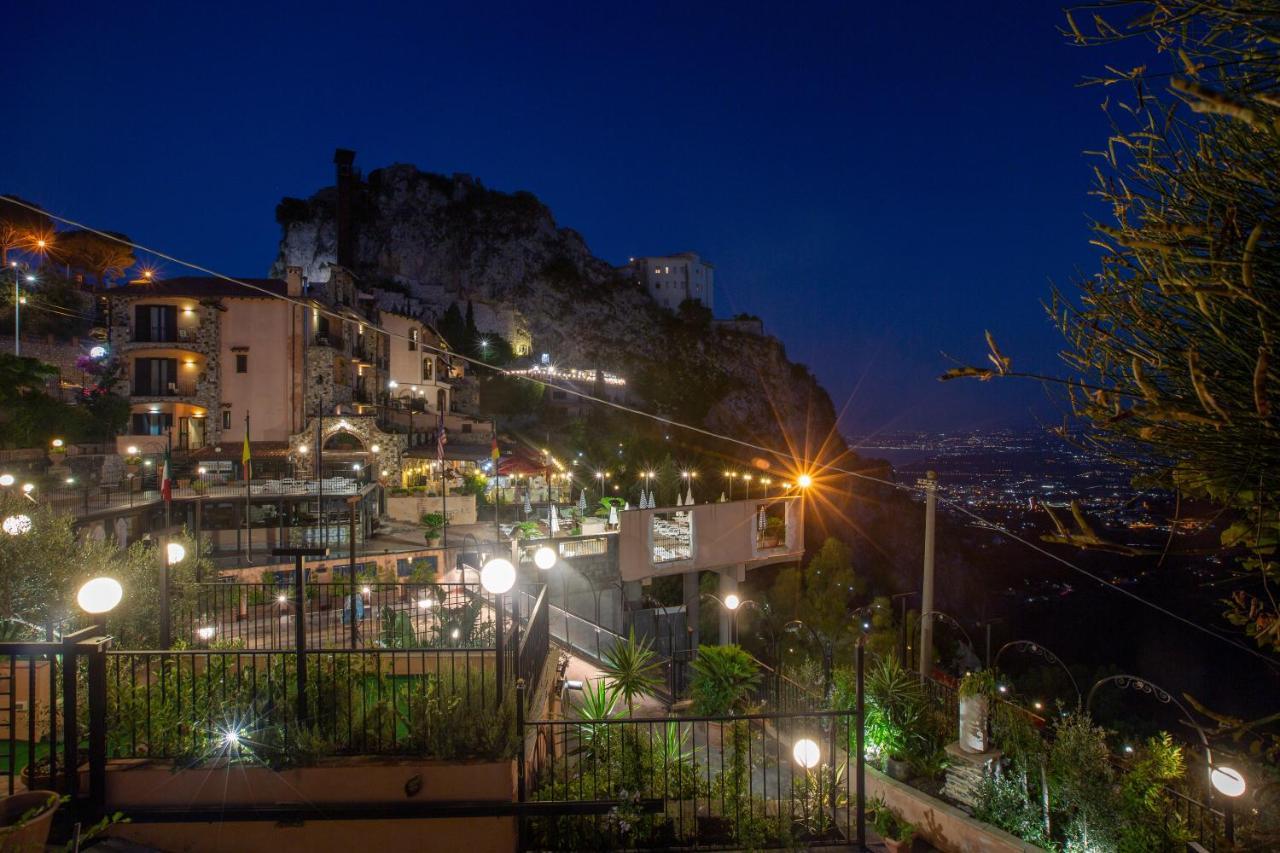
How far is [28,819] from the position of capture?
4.47 meters

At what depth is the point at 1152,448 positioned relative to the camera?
3086 millimetres

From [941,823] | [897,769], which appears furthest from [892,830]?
[897,769]

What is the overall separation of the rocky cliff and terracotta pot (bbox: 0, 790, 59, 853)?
194 feet

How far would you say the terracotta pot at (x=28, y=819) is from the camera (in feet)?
14.1

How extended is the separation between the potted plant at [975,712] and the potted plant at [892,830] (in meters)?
1.10

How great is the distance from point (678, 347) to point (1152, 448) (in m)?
68.0

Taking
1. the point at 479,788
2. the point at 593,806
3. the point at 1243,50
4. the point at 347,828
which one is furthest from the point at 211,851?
the point at 1243,50

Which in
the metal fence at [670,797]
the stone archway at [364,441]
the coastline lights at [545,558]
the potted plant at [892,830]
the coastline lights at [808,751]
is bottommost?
the potted plant at [892,830]

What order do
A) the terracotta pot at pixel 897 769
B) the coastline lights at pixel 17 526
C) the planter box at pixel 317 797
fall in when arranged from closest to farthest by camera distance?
1. the planter box at pixel 317 797
2. the terracotta pot at pixel 897 769
3. the coastline lights at pixel 17 526

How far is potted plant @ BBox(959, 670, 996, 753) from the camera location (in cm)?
725

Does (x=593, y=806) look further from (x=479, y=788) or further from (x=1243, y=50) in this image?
(x=1243, y=50)

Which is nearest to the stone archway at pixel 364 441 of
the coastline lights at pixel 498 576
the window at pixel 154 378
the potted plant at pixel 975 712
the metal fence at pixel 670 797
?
the window at pixel 154 378

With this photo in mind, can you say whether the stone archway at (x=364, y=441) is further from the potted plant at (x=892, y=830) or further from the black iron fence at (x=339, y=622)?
the potted plant at (x=892, y=830)

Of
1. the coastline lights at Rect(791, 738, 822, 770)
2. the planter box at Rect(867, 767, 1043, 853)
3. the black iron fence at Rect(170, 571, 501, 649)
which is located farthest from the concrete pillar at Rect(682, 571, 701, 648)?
the coastline lights at Rect(791, 738, 822, 770)
